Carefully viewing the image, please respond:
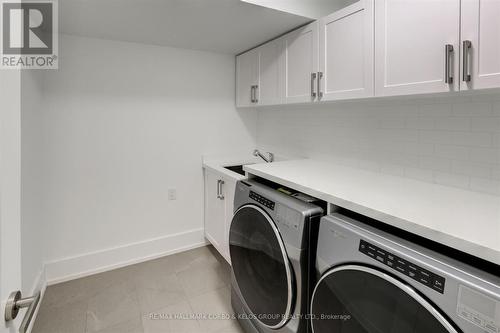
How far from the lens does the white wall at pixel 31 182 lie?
166cm

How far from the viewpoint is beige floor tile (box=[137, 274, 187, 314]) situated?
1.98 metres

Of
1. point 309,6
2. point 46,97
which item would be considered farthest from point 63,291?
point 309,6

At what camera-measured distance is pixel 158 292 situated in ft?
6.95

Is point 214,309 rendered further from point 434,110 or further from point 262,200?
point 434,110

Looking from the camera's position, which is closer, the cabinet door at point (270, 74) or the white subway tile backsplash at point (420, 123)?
the white subway tile backsplash at point (420, 123)

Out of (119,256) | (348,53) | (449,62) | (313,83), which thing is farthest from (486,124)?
(119,256)

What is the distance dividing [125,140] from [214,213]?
3.45 feet

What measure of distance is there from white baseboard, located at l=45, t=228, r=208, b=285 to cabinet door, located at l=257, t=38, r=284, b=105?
5.02 feet

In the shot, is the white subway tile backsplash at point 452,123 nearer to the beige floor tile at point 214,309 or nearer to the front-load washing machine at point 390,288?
the front-load washing machine at point 390,288

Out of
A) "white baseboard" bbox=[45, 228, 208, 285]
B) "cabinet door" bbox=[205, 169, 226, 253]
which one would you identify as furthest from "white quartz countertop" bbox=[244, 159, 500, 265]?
"white baseboard" bbox=[45, 228, 208, 285]

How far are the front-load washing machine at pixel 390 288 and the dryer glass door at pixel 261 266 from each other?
0.20 m

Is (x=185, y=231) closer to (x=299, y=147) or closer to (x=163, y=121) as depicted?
(x=163, y=121)

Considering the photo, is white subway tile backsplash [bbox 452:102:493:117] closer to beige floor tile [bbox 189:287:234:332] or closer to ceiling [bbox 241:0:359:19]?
ceiling [bbox 241:0:359:19]

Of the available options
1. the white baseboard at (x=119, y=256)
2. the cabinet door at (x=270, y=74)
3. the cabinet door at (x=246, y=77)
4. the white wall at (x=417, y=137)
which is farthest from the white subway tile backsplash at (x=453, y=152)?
the white baseboard at (x=119, y=256)
